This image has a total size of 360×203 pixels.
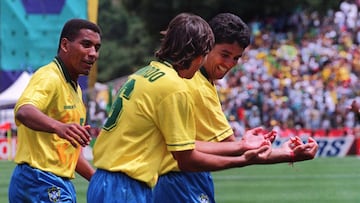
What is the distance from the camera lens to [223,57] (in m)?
6.80

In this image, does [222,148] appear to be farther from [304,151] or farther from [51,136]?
[51,136]

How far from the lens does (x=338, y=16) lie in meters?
34.0

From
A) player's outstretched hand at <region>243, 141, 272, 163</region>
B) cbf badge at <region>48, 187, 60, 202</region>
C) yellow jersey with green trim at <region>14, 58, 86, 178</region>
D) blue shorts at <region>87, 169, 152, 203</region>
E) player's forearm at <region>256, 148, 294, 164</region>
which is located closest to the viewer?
blue shorts at <region>87, 169, 152, 203</region>

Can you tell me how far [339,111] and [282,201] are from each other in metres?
14.8

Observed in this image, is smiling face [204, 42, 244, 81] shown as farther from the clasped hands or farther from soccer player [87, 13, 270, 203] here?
soccer player [87, 13, 270, 203]

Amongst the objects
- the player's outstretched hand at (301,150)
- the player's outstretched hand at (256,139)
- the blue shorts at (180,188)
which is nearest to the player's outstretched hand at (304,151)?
the player's outstretched hand at (301,150)

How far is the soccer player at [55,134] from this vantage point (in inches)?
259

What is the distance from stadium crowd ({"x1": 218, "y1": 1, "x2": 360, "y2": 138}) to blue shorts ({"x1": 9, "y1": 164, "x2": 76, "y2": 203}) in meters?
22.4

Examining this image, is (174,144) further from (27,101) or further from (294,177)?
(294,177)

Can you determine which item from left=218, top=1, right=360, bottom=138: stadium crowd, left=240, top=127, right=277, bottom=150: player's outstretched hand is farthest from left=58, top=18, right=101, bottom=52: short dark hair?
left=218, top=1, right=360, bottom=138: stadium crowd

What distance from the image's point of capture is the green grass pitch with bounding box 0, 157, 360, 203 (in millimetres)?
15586

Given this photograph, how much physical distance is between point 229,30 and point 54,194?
169cm

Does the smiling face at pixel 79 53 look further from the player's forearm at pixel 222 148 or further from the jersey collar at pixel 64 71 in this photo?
the player's forearm at pixel 222 148

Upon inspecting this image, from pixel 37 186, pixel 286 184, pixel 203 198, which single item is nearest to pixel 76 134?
pixel 37 186
